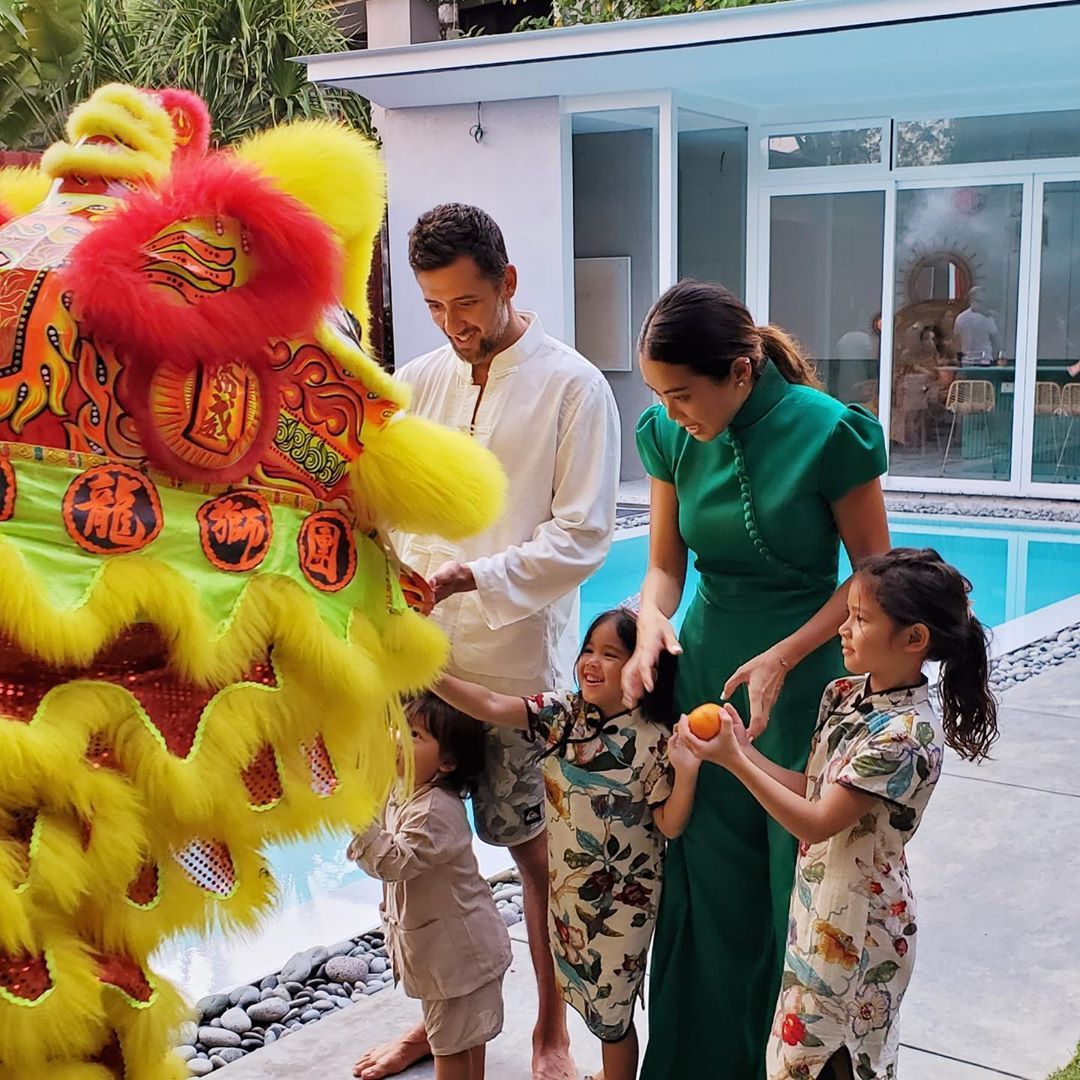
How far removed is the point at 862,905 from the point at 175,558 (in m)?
1.21

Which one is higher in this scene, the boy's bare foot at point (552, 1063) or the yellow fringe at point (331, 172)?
the yellow fringe at point (331, 172)

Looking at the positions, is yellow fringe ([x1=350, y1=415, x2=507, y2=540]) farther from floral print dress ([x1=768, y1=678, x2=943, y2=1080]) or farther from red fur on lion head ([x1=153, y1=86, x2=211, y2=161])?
floral print dress ([x1=768, y1=678, x2=943, y2=1080])

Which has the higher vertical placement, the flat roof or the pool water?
the flat roof

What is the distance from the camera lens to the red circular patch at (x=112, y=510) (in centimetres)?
122

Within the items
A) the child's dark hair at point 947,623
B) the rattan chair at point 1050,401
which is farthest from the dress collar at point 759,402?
the rattan chair at point 1050,401

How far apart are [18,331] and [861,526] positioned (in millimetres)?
1353

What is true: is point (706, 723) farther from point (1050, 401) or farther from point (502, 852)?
point (1050, 401)

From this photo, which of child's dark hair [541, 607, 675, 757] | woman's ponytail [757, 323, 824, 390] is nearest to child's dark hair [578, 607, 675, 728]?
child's dark hair [541, 607, 675, 757]

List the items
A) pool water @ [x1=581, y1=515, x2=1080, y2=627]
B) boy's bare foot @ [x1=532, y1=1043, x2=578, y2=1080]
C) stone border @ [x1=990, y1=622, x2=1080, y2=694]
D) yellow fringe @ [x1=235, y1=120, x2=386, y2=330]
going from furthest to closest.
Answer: pool water @ [x1=581, y1=515, x2=1080, y2=627] → stone border @ [x1=990, y1=622, x2=1080, y2=694] → boy's bare foot @ [x1=532, y1=1043, x2=578, y2=1080] → yellow fringe @ [x1=235, y1=120, x2=386, y2=330]

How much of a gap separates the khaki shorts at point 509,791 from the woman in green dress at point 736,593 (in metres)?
0.36

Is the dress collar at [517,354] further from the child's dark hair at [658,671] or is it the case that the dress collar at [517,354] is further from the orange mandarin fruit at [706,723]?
the orange mandarin fruit at [706,723]

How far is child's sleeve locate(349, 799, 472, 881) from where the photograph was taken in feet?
7.20

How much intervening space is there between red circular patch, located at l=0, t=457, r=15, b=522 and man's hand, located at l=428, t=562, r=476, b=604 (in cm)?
96

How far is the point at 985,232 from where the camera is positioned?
33.3ft
